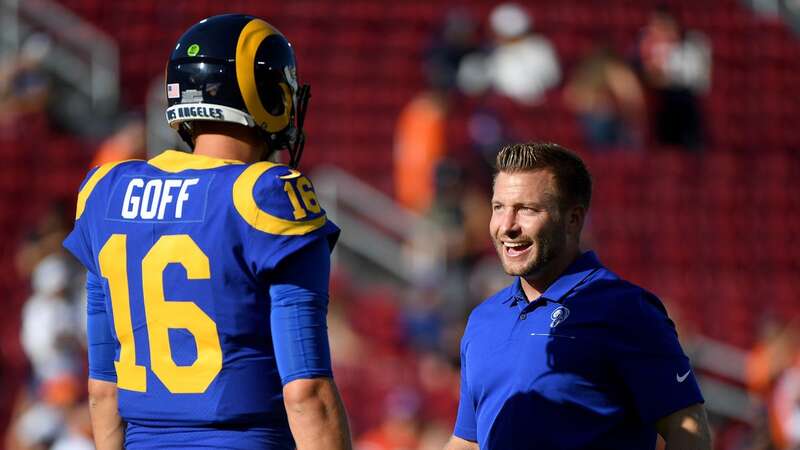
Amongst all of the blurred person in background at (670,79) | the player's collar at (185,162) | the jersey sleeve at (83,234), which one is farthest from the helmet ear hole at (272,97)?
the blurred person in background at (670,79)

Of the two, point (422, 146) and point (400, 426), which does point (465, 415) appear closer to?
point (400, 426)

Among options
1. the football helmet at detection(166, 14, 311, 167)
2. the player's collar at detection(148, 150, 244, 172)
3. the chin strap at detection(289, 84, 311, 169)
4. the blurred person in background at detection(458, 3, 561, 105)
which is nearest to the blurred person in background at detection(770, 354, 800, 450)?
the blurred person in background at detection(458, 3, 561, 105)

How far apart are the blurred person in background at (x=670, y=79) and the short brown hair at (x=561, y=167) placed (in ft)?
28.2

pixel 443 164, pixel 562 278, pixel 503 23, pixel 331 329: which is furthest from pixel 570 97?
pixel 562 278

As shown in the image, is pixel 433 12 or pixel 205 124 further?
pixel 433 12

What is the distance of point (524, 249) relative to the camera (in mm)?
3072

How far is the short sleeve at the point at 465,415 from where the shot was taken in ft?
A: 10.7

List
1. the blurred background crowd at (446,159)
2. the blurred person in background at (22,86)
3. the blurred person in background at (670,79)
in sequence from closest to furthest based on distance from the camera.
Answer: the blurred background crowd at (446,159)
the blurred person in background at (22,86)
the blurred person in background at (670,79)

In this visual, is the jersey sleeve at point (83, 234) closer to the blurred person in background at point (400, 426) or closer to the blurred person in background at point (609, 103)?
the blurred person in background at point (400, 426)

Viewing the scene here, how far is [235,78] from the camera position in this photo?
288cm

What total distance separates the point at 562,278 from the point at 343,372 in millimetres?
5732

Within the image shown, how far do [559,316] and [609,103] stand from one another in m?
8.59

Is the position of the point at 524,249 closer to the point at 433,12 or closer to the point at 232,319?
the point at 232,319

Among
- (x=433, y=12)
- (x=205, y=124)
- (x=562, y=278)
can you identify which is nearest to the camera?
(x=205, y=124)
